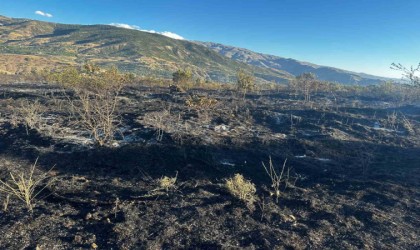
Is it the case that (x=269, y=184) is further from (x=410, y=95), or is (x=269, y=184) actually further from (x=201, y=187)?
(x=410, y=95)

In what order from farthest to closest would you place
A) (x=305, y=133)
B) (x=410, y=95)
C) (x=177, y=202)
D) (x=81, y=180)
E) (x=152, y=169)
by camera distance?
(x=410, y=95) → (x=305, y=133) → (x=152, y=169) → (x=81, y=180) → (x=177, y=202)

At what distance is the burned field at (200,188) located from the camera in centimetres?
939

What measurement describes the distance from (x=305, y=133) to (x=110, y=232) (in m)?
19.2

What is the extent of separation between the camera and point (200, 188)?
1280 cm

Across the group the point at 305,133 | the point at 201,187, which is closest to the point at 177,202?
the point at 201,187

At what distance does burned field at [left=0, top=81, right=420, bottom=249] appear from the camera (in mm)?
9391

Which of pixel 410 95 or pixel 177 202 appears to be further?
pixel 410 95

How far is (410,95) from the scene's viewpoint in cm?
5147

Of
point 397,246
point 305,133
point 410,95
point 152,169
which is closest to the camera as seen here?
point 397,246

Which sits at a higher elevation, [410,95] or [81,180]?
[410,95]

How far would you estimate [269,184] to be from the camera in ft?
44.8

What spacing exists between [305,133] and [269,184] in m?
12.5

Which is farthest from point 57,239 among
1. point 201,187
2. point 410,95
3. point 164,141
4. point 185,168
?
point 410,95

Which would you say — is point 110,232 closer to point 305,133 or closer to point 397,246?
point 397,246
